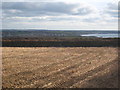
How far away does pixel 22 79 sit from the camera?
12.8 metres

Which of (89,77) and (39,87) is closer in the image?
(39,87)

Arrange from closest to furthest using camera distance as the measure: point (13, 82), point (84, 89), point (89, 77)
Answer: point (84, 89) → point (13, 82) → point (89, 77)

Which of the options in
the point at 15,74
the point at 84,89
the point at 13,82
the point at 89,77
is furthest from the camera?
the point at 15,74

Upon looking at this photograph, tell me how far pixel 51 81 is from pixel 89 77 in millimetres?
2384

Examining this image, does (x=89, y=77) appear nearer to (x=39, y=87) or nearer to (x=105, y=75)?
(x=105, y=75)

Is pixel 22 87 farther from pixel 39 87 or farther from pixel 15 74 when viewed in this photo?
pixel 15 74

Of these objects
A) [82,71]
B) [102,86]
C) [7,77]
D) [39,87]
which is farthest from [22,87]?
[82,71]

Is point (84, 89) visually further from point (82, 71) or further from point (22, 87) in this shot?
point (82, 71)

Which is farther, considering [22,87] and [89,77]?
[89,77]

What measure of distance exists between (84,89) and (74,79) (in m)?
2.21

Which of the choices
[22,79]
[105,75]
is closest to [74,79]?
[105,75]

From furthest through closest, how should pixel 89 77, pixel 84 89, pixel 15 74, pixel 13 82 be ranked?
1. pixel 15 74
2. pixel 89 77
3. pixel 13 82
4. pixel 84 89

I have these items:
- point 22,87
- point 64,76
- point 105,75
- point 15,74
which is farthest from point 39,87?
point 105,75

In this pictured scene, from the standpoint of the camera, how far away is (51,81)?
12234mm
